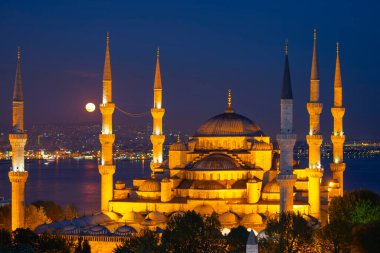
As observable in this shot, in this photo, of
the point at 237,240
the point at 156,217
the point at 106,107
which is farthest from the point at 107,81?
the point at 237,240

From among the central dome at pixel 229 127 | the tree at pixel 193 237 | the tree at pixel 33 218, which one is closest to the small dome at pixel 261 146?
the central dome at pixel 229 127

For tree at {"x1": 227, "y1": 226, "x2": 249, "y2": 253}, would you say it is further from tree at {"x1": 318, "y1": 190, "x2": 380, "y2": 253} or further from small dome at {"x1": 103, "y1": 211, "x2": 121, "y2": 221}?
small dome at {"x1": 103, "y1": 211, "x2": 121, "y2": 221}

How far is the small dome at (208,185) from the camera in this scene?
1386 inches

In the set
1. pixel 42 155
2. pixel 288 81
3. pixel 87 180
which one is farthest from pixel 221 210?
pixel 42 155

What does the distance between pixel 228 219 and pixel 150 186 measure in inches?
181

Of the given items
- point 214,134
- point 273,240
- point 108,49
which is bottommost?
point 273,240

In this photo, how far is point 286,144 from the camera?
1266 inches

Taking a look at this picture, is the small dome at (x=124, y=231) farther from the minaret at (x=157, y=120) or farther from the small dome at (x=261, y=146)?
the minaret at (x=157, y=120)

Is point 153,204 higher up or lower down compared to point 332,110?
lower down

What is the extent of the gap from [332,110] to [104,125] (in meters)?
9.60

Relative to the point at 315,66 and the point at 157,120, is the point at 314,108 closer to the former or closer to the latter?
the point at 315,66

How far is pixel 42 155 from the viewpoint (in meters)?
180

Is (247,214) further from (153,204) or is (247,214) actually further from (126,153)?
(126,153)

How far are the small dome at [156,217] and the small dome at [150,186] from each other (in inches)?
97.9
